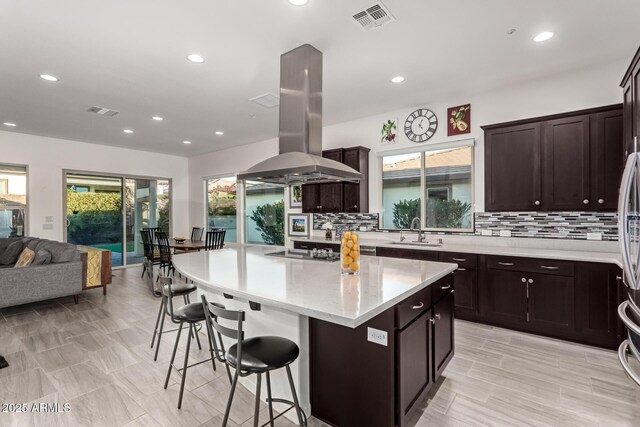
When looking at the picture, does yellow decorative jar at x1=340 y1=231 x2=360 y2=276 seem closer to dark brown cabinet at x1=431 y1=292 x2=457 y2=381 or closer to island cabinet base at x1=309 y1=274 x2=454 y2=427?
island cabinet base at x1=309 y1=274 x2=454 y2=427

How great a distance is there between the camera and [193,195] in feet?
27.9

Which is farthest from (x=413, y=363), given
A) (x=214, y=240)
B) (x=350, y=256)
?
(x=214, y=240)

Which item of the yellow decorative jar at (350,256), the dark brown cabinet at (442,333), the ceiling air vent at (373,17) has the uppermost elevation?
the ceiling air vent at (373,17)

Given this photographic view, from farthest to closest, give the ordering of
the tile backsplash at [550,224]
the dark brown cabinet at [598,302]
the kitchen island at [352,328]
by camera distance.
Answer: the tile backsplash at [550,224]
the dark brown cabinet at [598,302]
the kitchen island at [352,328]

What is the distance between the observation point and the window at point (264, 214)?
670 cm

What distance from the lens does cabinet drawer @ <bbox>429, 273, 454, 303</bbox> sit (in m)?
2.27

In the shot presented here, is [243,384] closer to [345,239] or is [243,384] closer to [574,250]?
[345,239]

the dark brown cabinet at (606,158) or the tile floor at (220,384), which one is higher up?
the dark brown cabinet at (606,158)

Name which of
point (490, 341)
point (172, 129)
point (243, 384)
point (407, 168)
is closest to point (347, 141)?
point (407, 168)

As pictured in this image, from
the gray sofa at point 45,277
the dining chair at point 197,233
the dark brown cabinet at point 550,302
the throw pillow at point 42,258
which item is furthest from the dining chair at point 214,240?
the dark brown cabinet at point 550,302

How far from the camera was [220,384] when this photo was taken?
249 cm

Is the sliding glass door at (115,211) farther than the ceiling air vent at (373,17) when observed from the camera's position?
Yes

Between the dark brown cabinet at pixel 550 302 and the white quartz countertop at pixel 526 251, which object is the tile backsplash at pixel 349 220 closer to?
the white quartz countertop at pixel 526 251

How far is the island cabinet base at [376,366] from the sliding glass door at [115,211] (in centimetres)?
699
